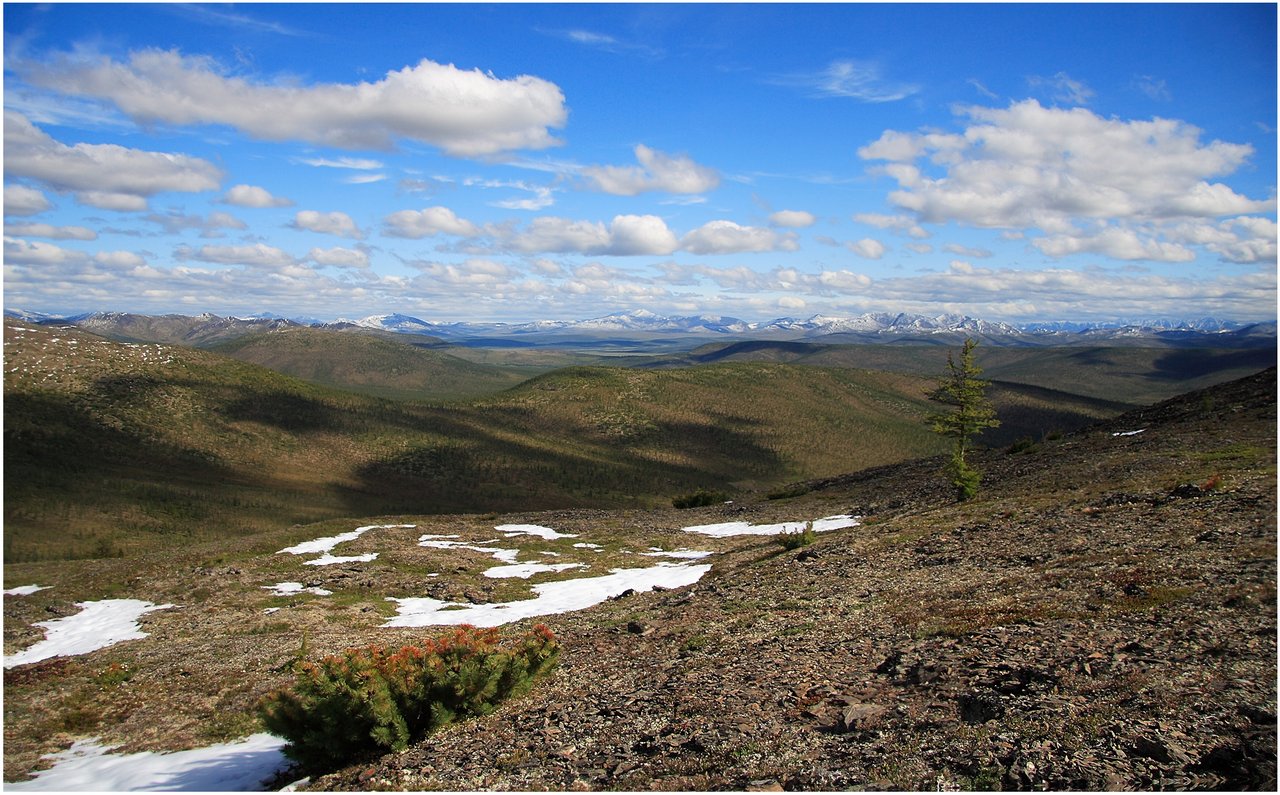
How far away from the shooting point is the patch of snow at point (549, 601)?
833 inches

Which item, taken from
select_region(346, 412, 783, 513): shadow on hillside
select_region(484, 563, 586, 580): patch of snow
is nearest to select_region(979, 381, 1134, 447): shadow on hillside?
select_region(346, 412, 783, 513): shadow on hillside

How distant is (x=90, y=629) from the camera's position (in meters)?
22.8

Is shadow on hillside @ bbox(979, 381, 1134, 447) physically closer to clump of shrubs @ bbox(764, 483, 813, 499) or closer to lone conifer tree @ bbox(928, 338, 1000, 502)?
clump of shrubs @ bbox(764, 483, 813, 499)

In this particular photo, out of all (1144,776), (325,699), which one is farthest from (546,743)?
(1144,776)

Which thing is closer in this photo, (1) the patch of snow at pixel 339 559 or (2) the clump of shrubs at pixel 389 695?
(2) the clump of shrubs at pixel 389 695

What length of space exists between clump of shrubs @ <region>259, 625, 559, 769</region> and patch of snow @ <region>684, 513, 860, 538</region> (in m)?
23.0

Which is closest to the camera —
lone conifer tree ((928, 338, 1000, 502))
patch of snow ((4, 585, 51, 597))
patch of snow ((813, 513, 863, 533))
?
patch of snow ((4, 585, 51, 597))

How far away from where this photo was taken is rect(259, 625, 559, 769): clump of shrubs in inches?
387

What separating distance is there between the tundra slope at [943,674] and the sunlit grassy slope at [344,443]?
1758 inches

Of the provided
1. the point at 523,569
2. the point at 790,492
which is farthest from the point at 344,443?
the point at 523,569

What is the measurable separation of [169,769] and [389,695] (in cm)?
477

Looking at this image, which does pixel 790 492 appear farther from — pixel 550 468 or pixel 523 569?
pixel 550 468

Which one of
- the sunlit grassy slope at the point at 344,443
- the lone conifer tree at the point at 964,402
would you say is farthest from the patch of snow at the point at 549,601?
the sunlit grassy slope at the point at 344,443

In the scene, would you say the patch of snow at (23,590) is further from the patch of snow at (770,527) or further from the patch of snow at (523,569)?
the patch of snow at (770,527)
